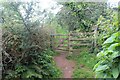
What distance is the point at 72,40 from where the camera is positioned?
434 centimetres

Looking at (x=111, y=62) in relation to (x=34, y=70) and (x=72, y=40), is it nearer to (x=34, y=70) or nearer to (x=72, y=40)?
(x=34, y=70)

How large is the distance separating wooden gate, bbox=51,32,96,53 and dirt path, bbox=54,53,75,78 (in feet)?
0.68

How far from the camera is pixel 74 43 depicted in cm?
438

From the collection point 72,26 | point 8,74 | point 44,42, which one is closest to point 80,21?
point 72,26

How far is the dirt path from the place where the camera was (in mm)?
3326

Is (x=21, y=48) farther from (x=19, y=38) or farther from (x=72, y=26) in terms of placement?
(x=72, y=26)

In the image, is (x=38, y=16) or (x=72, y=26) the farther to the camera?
(x=72, y=26)

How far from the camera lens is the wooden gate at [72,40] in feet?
14.1

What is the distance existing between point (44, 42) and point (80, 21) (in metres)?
1.98

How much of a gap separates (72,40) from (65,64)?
30.8 inches

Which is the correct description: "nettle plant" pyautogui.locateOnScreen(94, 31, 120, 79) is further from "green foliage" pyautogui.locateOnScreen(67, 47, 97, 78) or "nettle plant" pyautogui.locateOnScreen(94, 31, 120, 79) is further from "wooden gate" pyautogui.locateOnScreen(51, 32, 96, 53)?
"wooden gate" pyautogui.locateOnScreen(51, 32, 96, 53)

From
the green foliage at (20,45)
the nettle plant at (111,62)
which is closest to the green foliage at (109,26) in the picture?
the nettle plant at (111,62)

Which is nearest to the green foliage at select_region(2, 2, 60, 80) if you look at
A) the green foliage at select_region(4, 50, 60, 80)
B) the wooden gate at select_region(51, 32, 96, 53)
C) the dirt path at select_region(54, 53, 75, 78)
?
the green foliage at select_region(4, 50, 60, 80)

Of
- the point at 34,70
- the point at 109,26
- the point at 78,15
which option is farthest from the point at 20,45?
the point at 78,15
